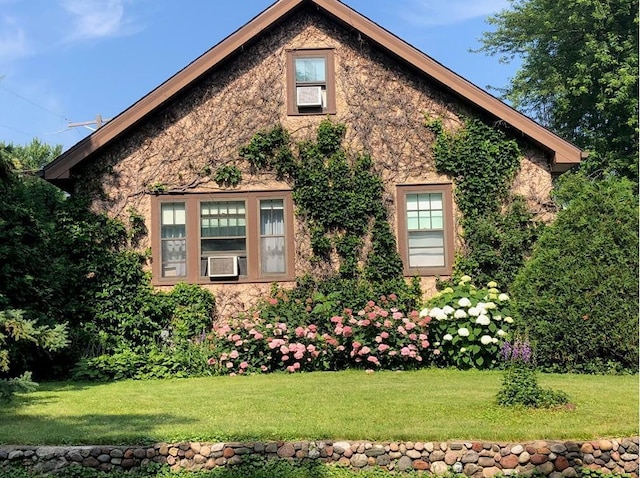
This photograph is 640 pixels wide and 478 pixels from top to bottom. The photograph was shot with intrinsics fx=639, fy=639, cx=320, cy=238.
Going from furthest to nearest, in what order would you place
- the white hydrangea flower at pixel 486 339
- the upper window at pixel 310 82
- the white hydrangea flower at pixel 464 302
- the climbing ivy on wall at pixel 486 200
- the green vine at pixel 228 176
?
the upper window at pixel 310 82, the green vine at pixel 228 176, the climbing ivy on wall at pixel 486 200, the white hydrangea flower at pixel 464 302, the white hydrangea flower at pixel 486 339

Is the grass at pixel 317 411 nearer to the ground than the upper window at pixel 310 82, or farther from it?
nearer to the ground

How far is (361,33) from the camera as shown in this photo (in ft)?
40.4

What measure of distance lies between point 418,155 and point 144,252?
555cm

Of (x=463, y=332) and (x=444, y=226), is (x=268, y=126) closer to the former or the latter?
(x=444, y=226)

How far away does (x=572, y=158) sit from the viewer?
38.7ft

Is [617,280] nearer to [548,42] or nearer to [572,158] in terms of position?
[572,158]

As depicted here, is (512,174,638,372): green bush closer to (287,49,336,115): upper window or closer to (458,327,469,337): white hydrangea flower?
(458,327,469,337): white hydrangea flower

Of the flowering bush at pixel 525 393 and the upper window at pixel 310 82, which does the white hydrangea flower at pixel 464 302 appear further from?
the upper window at pixel 310 82

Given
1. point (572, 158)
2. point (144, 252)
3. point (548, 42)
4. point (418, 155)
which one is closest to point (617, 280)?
point (572, 158)

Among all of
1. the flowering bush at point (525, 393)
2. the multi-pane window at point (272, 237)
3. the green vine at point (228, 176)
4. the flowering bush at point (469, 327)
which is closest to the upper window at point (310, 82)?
the green vine at point (228, 176)

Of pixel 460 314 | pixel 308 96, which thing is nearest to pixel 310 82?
pixel 308 96

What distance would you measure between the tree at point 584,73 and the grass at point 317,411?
55.1 feet

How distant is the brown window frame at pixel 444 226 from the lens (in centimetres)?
1199

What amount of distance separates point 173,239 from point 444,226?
17.0 ft
